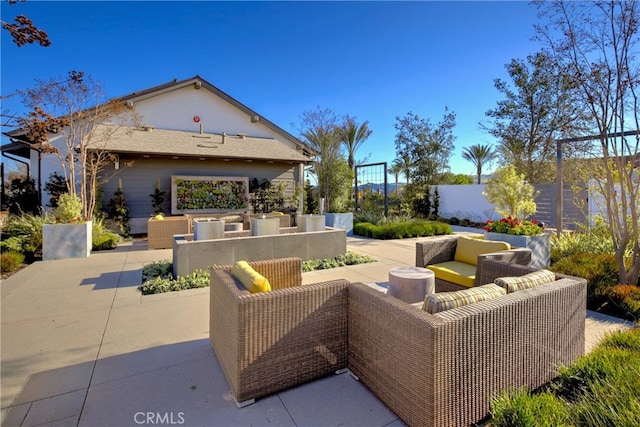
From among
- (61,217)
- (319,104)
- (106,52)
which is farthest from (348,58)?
(61,217)

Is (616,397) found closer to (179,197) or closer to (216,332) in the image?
(216,332)

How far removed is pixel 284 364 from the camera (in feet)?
8.09

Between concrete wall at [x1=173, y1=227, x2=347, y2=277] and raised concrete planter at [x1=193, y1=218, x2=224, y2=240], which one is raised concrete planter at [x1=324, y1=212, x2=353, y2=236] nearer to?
concrete wall at [x1=173, y1=227, x2=347, y2=277]

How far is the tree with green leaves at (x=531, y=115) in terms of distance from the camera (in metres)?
13.9

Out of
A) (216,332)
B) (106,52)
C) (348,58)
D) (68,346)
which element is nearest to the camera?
(216,332)

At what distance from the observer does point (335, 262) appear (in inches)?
270

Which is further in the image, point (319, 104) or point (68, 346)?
point (319, 104)

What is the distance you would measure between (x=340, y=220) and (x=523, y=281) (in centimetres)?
923

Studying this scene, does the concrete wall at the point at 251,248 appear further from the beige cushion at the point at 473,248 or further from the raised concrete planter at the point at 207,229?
the beige cushion at the point at 473,248

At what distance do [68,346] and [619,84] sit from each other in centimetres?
812

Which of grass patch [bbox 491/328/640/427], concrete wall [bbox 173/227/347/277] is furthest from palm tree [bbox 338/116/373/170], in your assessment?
grass patch [bbox 491/328/640/427]

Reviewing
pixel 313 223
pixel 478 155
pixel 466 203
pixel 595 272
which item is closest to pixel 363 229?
pixel 313 223

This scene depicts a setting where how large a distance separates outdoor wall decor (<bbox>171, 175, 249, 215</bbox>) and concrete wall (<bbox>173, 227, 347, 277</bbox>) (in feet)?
18.8

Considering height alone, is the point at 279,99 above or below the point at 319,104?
above
